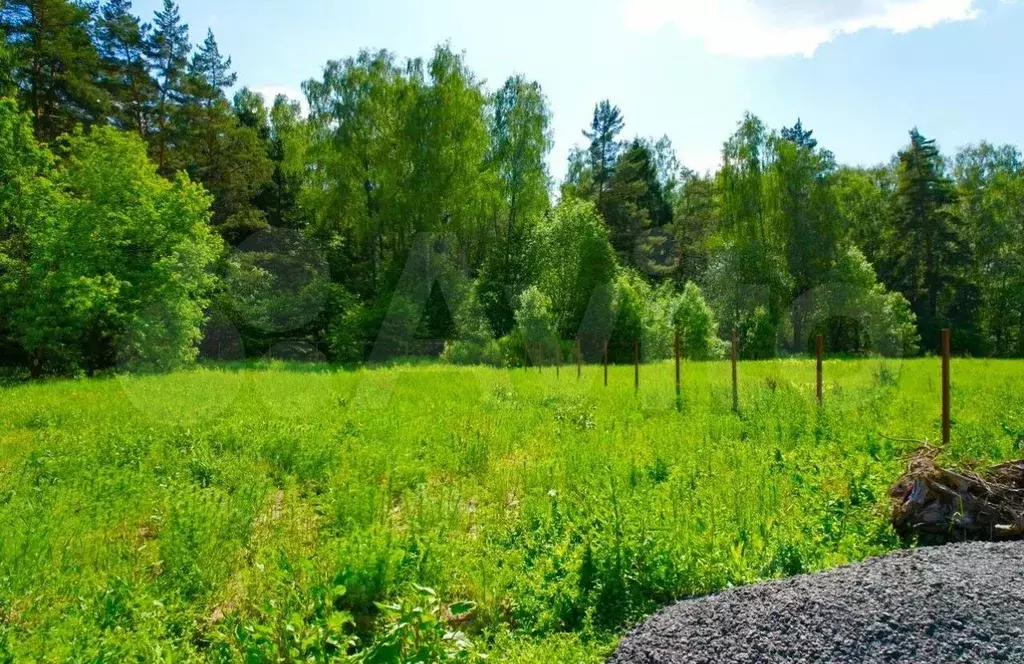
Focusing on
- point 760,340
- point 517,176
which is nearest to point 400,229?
point 517,176

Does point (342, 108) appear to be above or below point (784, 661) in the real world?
above

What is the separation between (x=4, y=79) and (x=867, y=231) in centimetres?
4565

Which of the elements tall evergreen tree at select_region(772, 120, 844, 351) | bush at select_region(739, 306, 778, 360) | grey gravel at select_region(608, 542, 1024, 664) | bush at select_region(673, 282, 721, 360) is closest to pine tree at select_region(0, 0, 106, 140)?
bush at select_region(673, 282, 721, 360)

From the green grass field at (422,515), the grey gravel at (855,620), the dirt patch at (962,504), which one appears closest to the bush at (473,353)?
the green grass field at (422,515)

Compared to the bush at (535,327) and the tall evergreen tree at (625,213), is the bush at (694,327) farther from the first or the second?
the tall evergreen tree at (625,213)

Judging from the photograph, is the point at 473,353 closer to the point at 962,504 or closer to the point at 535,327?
the point at 535,327

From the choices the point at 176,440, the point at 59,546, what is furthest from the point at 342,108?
the point at 59,546

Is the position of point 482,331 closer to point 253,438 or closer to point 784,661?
point 253,438

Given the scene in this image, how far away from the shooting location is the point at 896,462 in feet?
22.8

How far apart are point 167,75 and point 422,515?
113ft

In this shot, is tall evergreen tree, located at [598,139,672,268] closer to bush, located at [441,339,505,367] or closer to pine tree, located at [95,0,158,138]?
bush, located at [441,339,505,367]

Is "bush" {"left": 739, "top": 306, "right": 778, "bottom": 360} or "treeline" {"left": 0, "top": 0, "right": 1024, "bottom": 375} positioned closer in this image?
"treeline" {"left": 0, "top": 0, "right": 1024, "bottom": 375}

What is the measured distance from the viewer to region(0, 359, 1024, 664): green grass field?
421 centimetres

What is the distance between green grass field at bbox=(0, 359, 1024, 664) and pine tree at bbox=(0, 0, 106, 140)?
20.5 metres
